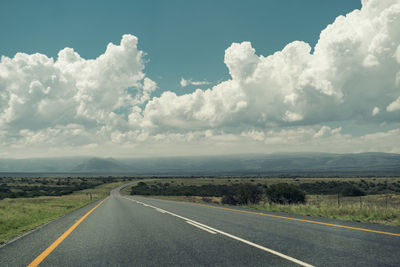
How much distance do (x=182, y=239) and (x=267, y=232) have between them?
254 centimetres

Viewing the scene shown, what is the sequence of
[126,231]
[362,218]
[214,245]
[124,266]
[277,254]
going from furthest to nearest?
[362,218] → [126,231] → [214,245] → [277,254] → [124,266]

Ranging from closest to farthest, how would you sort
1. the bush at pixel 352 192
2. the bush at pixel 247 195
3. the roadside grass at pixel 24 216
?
1. the roadside grass at pixel 24 216
2. the bush at pixel 247 195
3. the bush at pixel 352 192

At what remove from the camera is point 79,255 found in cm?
618

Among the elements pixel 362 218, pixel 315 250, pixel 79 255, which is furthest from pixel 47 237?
pixel 362 218

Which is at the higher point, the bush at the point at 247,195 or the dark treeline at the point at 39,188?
the bush at the point at 247,195

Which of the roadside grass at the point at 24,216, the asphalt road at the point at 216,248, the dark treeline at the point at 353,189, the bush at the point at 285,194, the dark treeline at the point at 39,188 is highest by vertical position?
the asphalt road at the point at 216,248

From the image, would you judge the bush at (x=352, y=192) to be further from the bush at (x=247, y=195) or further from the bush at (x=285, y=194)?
the bush at (x=247, y=195)

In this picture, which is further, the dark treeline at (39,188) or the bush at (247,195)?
the dark treeline at (39,188)

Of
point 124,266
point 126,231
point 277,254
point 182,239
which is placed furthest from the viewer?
point 126,231

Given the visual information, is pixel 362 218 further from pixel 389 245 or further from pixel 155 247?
pixel 155 247

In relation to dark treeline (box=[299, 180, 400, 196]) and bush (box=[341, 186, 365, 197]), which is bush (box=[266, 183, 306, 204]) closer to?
dark treeline (box=[299, 180, 400, 196])

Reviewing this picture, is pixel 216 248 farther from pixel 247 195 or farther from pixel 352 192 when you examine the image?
pixel 352 192

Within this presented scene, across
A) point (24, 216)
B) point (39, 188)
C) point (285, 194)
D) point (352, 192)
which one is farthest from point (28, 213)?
point (39, 188)

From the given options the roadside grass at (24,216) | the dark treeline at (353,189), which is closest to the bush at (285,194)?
the dark treeline at (353,189)
